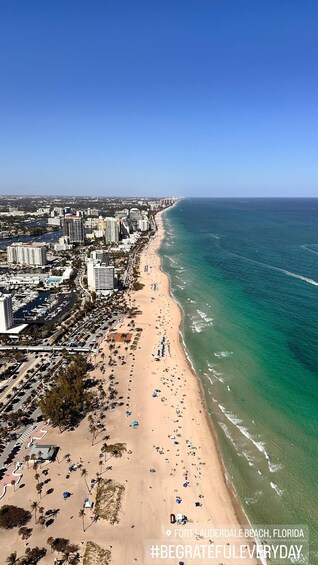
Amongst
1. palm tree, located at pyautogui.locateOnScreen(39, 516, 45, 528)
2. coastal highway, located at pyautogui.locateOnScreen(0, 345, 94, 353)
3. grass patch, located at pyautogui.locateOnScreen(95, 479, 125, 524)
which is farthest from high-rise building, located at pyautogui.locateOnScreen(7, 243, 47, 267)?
palm tree, located at pyautogui.locateOnScreen(39, 516, 45, 528)

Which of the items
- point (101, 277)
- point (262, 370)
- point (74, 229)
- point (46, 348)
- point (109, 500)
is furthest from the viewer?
point (74, 229)

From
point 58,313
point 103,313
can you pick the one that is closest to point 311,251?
point 103,313

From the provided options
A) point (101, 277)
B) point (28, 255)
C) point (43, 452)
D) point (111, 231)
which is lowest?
point (43, 452)

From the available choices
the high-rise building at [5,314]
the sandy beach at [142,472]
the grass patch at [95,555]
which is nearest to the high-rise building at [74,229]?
the high-rise building at [5,314]

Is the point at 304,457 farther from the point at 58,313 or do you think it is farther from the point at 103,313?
the point at 58,313

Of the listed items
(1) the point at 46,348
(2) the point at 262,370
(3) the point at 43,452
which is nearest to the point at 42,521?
(3) the point at 43,452

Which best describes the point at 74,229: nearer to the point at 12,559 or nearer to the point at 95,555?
the point at 12,559
